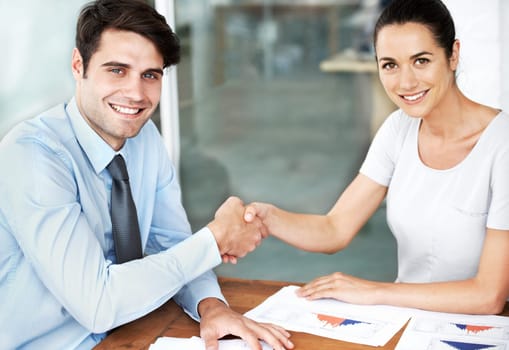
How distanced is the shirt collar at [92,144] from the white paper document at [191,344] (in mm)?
532

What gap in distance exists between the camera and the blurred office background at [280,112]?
414cm

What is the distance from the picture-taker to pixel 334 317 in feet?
5.67

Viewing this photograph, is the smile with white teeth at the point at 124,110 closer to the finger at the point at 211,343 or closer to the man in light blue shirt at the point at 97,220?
the man in light blue shirt at the point at 97,220

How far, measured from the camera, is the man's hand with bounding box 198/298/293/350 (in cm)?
157

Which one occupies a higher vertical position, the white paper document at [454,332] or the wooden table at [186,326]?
the white paper document at [454,332]

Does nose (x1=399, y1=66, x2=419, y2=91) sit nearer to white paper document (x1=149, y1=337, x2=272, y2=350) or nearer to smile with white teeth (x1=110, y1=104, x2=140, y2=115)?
smile with white teeth (x1=110, y1=104, x2=140, y2=115)

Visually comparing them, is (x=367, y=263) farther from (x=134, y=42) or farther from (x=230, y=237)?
(x=134, y=42)

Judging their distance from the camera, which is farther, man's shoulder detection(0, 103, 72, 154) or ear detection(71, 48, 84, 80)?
ear detection(71, 48, 84, 80)

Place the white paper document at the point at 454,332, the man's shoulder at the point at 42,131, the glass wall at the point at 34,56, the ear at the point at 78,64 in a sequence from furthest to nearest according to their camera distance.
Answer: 1. the glass wall at the point at 34,56
2. the ear at the point at 78,64
3. the man's shoulder at the point at 42,131
4. the white paper document at the point at 454,332

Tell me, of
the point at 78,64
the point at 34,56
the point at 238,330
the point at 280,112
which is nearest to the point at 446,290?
the point at 238,330

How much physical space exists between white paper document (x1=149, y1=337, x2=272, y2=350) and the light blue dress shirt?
0.33ft

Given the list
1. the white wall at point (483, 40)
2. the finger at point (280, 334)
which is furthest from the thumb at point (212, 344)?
the white wall at point (483, 40)

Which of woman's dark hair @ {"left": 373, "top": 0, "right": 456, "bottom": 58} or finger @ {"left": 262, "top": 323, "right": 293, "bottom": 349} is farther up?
woman's dark hair @ {"left": 373, "top": 0, "right": 456, "bottom": 58}

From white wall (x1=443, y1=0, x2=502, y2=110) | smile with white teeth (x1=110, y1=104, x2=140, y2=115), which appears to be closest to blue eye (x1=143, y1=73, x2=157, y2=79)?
smile with white teeth (x1=110, y1=104, x2=140, y2=115)
